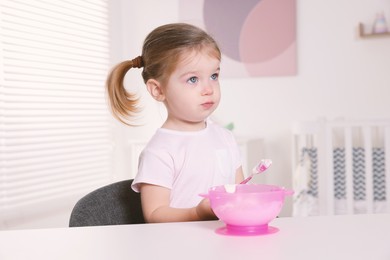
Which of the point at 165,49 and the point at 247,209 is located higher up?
the point at 165,49

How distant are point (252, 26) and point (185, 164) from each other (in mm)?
2605

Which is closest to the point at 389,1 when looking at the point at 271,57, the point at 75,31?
the point at 271,57

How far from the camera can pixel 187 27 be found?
1149 millimetres

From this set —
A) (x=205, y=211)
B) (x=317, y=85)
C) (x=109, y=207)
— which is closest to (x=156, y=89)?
(x=109, y=207)

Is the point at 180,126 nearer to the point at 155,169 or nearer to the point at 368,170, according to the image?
the point at 155,169

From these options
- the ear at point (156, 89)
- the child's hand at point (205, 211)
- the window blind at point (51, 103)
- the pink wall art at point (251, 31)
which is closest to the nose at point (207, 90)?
the ear at point (156, 89)

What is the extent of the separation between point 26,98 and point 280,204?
2190mm

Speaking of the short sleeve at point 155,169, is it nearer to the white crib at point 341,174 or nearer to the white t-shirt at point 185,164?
the white t-shirt at point 185,164

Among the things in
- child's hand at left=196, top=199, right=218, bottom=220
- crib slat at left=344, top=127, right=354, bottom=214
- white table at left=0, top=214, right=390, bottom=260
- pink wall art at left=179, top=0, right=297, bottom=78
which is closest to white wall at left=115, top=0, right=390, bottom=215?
pink wall art at left=179, top=0, right=297, bottom=78

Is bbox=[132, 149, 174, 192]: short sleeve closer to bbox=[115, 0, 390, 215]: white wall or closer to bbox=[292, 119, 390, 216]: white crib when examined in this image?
bbox=[292, 119, 390, 216]: white crib

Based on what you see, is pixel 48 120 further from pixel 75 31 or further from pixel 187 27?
pixel 187 27

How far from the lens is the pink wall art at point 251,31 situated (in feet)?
11.7

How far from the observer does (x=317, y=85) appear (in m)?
3.55

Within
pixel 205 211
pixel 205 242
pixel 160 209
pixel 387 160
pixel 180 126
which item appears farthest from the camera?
pixel 387 160
